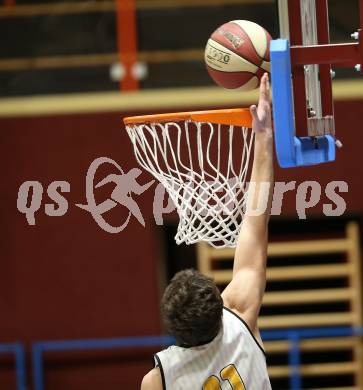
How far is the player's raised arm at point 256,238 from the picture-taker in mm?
3461

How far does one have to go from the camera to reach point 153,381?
3.25 metres

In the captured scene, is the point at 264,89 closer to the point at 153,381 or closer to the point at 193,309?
the point at 193,309

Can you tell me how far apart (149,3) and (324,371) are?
3340 mm

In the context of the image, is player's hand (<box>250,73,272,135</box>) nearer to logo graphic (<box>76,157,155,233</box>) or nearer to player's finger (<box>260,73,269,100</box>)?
player's finger (<box>260,73,269,100</box>)

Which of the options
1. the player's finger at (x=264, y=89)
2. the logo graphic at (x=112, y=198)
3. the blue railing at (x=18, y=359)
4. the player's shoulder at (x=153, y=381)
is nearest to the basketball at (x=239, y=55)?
the player's finger at (x=264, y=89)

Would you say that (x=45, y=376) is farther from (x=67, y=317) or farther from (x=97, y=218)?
(x=97, y=218)

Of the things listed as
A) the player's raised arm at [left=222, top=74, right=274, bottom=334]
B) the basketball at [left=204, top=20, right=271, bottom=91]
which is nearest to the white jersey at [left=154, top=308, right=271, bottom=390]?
the player's raised arm at [left=222, top=74, right=274, bottom=334]

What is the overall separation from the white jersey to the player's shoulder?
0.05ft

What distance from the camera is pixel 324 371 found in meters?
7.69

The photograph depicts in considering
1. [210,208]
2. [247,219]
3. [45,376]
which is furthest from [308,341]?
[247,219]

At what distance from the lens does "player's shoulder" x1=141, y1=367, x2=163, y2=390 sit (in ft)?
10.6

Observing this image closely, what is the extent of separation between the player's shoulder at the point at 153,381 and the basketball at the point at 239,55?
4.62 ft

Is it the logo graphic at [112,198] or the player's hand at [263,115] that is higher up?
the player's hand at [263,115]

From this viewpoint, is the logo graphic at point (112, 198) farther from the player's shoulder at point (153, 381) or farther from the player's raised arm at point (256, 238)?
the player's shoulder at point (153, 381)
